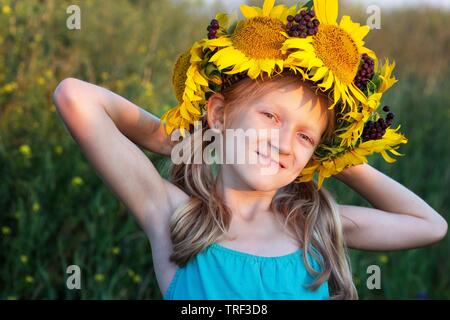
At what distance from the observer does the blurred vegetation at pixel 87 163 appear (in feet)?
11.5

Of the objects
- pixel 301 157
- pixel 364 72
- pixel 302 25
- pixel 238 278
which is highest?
pixel 302 25

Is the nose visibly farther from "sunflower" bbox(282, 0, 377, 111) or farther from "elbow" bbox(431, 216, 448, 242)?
"elbow" bbox(431, 216, 448, 242)

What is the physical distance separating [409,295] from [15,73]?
2.64 m

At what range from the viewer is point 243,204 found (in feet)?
7.59

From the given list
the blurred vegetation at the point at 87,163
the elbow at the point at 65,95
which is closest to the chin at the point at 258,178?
the elbow at the point at 65,95

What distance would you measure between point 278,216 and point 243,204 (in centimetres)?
12

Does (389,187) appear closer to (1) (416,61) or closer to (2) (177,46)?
(2) (177,46)

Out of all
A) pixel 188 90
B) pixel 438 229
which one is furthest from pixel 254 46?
pixel 438 229

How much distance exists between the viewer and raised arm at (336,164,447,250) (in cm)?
239

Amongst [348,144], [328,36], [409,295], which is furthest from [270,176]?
[409,295]

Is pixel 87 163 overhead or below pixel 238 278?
overhead

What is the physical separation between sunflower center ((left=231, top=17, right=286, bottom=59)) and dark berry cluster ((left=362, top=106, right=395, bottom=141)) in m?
0.36

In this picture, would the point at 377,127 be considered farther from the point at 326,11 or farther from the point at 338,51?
the point at 326,11

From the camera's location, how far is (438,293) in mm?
4477
